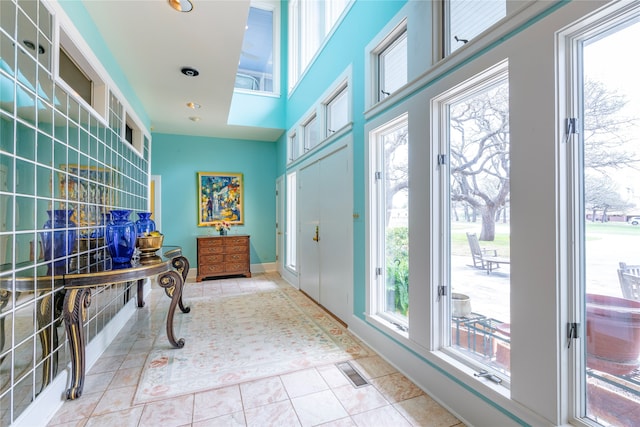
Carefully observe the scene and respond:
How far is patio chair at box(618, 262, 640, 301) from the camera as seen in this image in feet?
3.67

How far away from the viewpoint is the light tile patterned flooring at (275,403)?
1725mm

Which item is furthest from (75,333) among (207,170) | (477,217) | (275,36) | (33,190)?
(275,36)

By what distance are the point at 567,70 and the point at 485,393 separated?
158 cm

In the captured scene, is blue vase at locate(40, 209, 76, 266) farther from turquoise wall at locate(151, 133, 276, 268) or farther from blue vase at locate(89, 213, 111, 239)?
turquoise wall at locate(151, 133, 276, 268)

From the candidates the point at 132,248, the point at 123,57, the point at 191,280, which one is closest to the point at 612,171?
the point at 132,248

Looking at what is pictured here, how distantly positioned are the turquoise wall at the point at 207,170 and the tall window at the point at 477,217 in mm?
→ 4800

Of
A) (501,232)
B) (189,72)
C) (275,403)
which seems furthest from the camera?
(189,72)

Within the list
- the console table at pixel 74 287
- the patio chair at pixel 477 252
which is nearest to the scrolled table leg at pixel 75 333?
the console table at pixel 74 287

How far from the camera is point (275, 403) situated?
189 centimetres

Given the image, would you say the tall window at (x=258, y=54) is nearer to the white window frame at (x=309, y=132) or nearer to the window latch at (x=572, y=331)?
the white window frame at (x=309, y=132)

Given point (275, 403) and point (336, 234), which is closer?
point (275, 403)

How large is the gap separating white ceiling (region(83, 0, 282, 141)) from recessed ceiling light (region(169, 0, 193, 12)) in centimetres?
4

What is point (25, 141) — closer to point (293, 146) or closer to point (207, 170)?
point (293, 146)

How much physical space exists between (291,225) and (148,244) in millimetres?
3100
